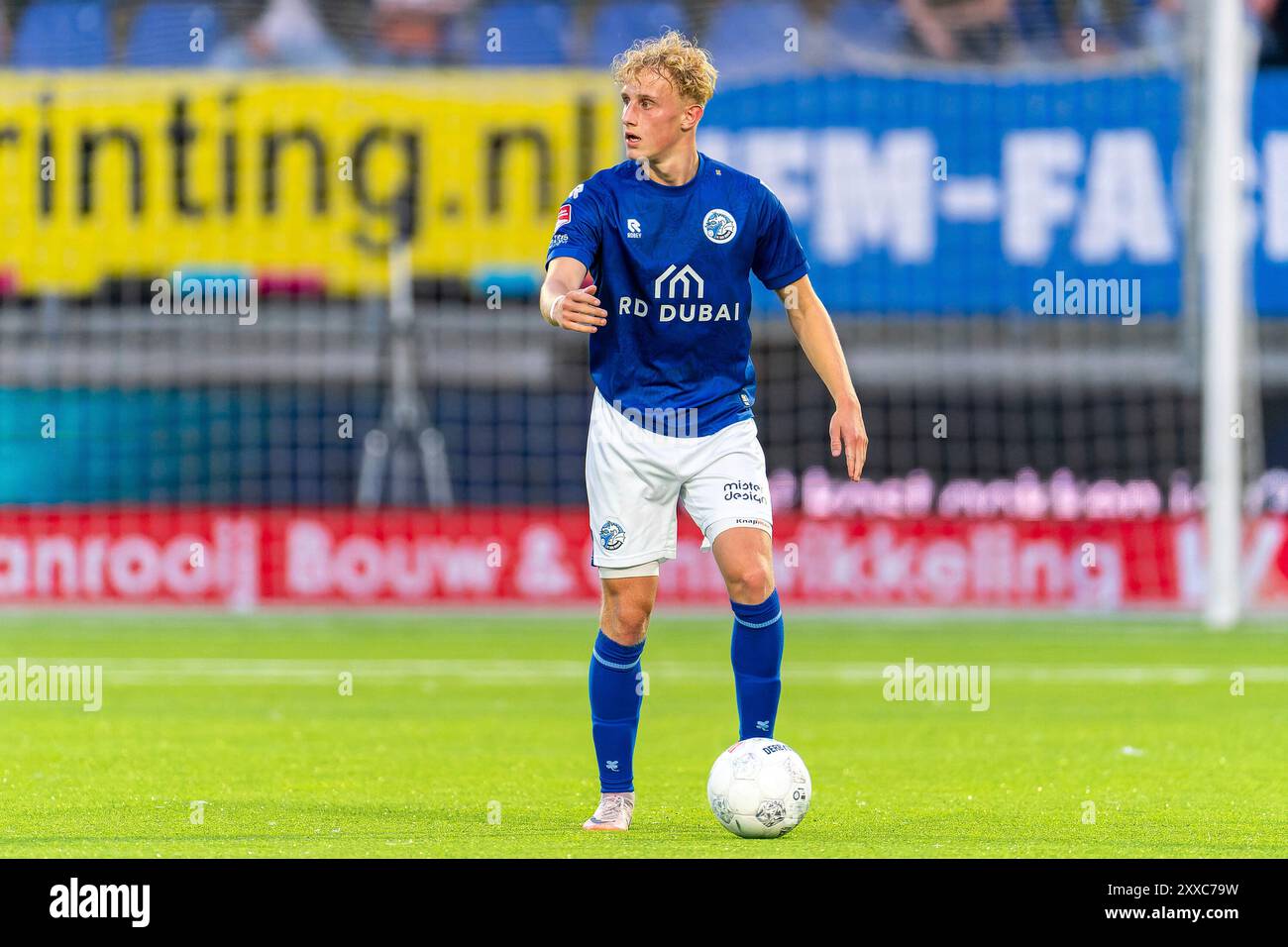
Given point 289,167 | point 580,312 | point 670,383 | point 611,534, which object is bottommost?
point 611,534

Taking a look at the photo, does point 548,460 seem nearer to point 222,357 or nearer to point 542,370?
point 542,370

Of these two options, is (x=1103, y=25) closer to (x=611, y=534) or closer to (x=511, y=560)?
(x=511, y=560)

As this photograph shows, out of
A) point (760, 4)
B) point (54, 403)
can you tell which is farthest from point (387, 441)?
point (760, 4)

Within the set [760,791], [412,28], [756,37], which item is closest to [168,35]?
[412,28]

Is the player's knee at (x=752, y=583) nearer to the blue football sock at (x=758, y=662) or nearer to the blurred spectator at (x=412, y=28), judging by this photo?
the blue football sock at (x=758, y=662)

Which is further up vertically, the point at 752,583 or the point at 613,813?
the point at 752,583

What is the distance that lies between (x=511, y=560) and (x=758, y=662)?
10.1 m

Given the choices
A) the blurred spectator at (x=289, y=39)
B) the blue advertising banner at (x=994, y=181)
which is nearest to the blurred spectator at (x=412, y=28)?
the blurred spectator at (x=289, y=39)

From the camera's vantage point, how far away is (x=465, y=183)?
1784cm

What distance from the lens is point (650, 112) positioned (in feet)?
20.0
